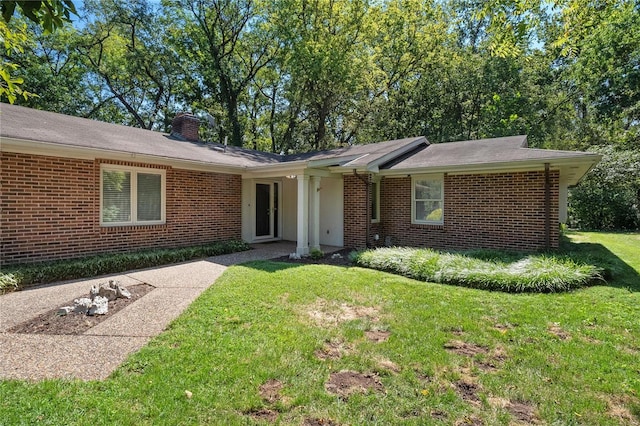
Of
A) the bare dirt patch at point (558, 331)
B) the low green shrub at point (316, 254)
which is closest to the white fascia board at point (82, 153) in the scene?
the low green shrub at point (316, 254)

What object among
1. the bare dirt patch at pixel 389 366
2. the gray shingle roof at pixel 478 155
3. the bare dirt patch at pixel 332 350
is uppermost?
the gray shingle roof at pixel 478 155

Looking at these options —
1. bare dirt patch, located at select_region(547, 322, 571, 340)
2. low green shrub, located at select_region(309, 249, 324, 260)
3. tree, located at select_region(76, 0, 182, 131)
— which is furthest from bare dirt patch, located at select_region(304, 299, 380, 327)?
tree, located at select_region(76, 0, 182, 131)

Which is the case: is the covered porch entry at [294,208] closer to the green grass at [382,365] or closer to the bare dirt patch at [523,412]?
the green grass at [382,365]

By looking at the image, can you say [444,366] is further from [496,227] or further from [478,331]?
[496,227]

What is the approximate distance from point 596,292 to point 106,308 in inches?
305

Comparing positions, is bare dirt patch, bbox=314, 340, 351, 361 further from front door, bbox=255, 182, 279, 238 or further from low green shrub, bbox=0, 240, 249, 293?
front door, bbox=255, 182, 279, 238

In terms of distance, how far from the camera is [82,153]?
7.38m

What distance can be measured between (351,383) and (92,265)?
6325 mm

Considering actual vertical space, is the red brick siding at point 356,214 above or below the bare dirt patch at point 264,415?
above

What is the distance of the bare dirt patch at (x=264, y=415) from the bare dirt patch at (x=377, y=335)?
1.68m

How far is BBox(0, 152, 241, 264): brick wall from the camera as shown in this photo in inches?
267

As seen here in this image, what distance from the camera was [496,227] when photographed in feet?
30.2

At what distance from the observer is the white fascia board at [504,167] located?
739cm

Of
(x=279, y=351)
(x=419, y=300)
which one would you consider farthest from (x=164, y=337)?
(x=419, y=300)
